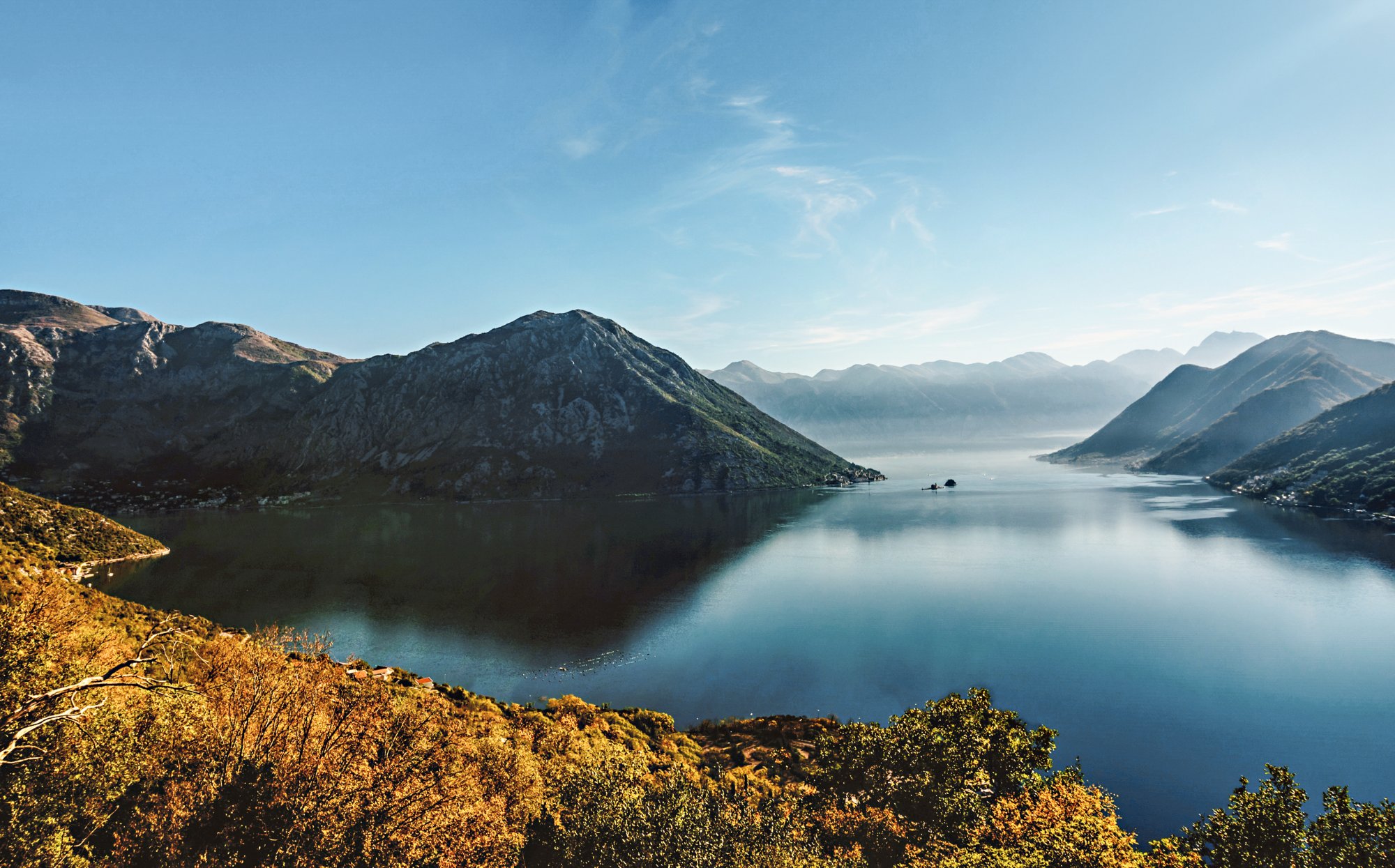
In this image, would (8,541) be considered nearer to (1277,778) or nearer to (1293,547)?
(1277,778)

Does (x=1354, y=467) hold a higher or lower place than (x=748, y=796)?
higher

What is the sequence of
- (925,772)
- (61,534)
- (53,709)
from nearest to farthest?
1. (53,709)
2. (925,772)
3. (61,534)

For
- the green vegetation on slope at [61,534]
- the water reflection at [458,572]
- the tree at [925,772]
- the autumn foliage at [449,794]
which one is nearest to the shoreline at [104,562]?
the green vegetation on slope at [61,534]

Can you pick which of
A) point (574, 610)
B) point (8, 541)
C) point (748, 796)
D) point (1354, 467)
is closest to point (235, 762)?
point (748, 796)

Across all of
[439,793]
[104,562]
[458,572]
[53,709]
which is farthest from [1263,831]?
[104,562]

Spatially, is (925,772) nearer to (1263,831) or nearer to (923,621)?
(1263,831)
